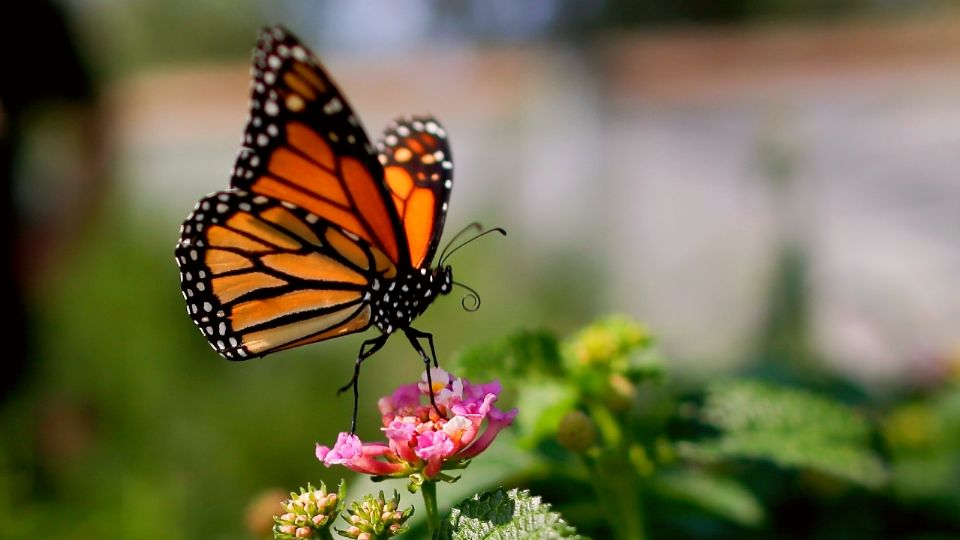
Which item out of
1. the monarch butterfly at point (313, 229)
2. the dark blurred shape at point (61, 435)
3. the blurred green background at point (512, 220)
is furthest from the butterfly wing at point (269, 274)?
the dark blurred shape at point (61, 435)

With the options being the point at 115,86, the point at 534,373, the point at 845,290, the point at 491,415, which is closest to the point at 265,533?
the point at 534,373

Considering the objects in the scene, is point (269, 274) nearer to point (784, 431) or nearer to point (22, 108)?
point (784, 431)

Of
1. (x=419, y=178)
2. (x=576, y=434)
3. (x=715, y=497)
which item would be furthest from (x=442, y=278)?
(x=715, y=497)

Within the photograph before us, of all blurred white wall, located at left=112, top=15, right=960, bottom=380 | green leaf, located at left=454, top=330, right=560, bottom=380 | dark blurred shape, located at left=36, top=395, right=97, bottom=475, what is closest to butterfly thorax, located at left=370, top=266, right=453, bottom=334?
green leaf, located at left=454, top=330, right=560, bottom=380

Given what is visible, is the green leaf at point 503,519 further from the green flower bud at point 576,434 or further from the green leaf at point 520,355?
the green leaf at point 520,355

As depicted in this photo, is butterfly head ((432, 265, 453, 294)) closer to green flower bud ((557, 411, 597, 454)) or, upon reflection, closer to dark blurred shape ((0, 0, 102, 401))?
green flower bud ((557, 411, 597, 454))
